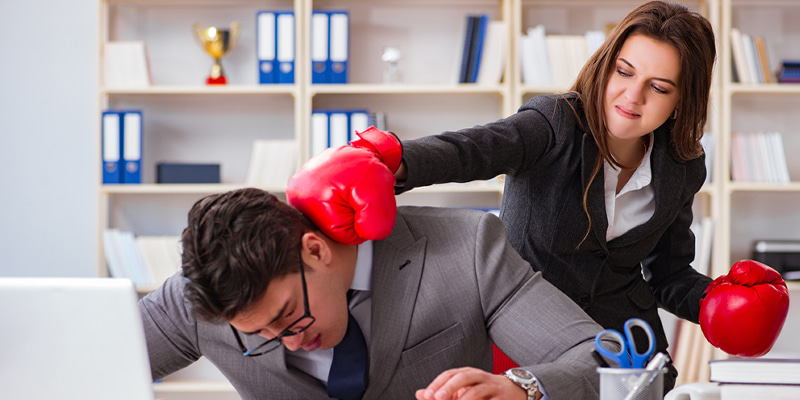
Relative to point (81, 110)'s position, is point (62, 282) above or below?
below

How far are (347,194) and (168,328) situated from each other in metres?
0.43

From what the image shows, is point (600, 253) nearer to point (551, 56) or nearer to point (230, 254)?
point (230, 254)

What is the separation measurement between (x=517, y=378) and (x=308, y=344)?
1.02 ft

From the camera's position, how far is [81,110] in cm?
309

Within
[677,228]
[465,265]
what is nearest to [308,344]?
[465,265]

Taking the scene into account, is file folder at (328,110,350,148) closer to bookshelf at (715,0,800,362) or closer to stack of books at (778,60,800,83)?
bookshelf at (715,0,800,362)

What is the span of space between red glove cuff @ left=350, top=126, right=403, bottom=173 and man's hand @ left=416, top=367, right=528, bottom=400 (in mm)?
354

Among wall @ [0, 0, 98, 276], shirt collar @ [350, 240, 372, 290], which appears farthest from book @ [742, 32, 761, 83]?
wall @ [0, 0, 98, 276]

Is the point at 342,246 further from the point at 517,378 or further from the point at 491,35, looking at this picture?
the point at 491,35

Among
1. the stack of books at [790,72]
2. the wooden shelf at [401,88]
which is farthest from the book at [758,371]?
the stack of books at [790,72]

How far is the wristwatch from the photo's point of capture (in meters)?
0.94

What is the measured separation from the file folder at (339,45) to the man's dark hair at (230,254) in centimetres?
197

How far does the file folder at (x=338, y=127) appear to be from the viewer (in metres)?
2.88

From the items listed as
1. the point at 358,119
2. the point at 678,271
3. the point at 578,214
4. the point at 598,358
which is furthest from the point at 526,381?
the point at 358,119
